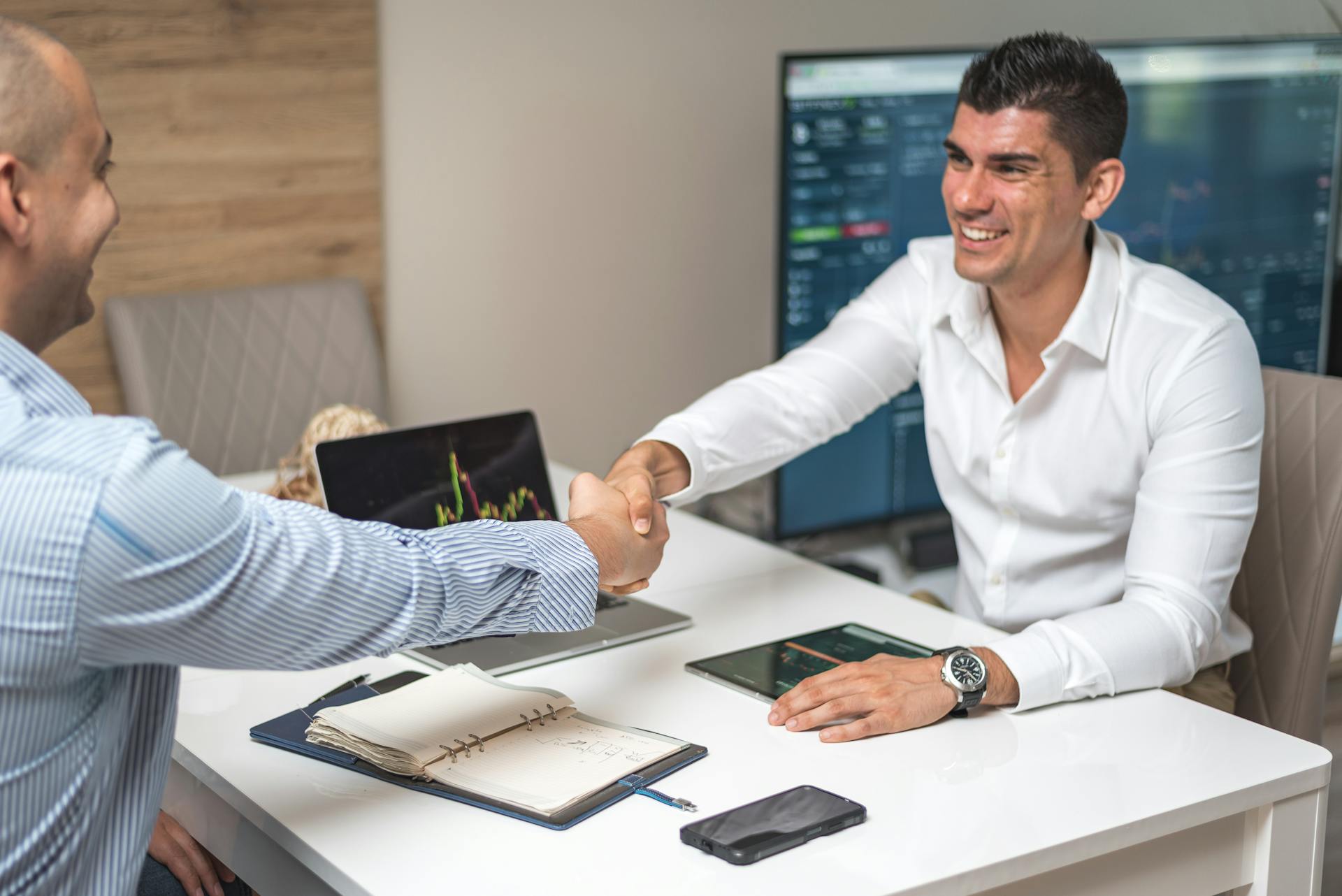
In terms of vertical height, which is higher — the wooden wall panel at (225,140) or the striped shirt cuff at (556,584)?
the wooden wall panel at (225,140)

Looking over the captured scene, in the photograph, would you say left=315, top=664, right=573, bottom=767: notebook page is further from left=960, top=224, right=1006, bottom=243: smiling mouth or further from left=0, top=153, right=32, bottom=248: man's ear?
left=960, top=224, right=1006, bottom=243: smiling mouth

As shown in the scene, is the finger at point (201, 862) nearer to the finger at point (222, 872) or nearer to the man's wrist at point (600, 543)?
the finger at point (222, 872)

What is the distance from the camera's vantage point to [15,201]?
1060 mm

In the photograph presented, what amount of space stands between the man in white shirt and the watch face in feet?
0.76

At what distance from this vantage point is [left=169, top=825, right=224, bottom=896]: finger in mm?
1552

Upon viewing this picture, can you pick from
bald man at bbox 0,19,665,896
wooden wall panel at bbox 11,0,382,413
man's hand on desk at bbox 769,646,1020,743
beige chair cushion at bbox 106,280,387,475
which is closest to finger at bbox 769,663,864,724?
man's hand on desk at bbox 769,646,1020,743

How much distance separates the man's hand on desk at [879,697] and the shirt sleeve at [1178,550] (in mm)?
38

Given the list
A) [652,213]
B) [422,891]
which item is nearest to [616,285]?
[652,213]

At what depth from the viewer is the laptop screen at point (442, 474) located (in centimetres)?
177

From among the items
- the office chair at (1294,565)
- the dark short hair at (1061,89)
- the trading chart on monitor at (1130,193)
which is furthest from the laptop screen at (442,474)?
the trading chart on monitor at (1130,193)

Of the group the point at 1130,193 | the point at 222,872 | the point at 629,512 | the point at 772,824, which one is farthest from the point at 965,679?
the point at 1130,193

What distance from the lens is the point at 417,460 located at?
1842mm

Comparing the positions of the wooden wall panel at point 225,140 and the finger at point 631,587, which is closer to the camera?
the finger at point 631,587

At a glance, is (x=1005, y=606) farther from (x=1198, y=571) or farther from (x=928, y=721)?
(x=928, y=721)
